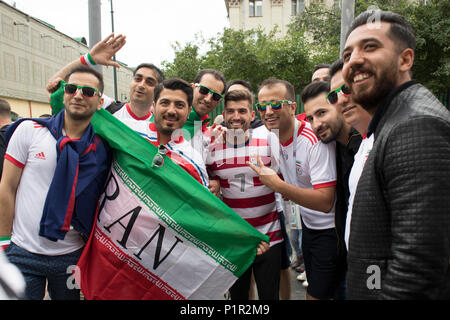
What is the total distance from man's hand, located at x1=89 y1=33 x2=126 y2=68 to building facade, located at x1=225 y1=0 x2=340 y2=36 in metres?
31.6

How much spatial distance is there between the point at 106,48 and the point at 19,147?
1074mm

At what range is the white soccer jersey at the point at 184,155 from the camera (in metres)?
2.22

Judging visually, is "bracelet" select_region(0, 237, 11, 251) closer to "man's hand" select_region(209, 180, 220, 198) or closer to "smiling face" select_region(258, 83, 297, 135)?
"man's hand" select_region(209, 180, 220, 198)

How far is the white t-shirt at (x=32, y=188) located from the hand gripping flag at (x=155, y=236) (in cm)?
29

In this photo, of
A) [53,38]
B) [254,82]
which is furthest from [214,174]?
[53,38]

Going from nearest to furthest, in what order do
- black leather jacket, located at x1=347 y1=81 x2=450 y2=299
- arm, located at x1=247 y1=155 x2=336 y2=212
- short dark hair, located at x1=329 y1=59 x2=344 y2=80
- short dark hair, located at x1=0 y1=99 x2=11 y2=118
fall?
black leather jacket, located at x1=347 y1=81 x2=450 y2=299
short dark hair, located at x1=329 y1=59 x2=344 y2=80
arm, located at x1=247 y1=155 x2=336 y2=212
short dark hair, located at x1=0 y1=99 x2=11 y2=118

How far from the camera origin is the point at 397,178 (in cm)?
110

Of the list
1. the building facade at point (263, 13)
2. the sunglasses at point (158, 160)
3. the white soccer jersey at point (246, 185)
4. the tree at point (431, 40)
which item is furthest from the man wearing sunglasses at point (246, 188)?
the building facade at point (263, 13)

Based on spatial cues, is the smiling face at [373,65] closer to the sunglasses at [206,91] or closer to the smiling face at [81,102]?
the smiling face at [81,102]

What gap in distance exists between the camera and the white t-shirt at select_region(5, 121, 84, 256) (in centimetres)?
200

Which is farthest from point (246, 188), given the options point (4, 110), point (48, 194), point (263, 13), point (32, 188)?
point (263, 13)

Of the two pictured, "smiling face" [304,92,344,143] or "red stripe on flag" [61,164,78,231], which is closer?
"red stripe on flag" [61,164,78,231]

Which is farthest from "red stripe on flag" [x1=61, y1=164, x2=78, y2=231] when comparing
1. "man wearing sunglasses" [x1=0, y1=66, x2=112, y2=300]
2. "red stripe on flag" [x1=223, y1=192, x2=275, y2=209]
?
"red stripe on flag" [x1=223, y1=192, x2=275, y2=209]

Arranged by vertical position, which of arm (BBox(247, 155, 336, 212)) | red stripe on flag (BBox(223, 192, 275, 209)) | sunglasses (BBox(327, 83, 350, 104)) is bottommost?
red stripe on flag (BBox(223, 192, 275, 209))
